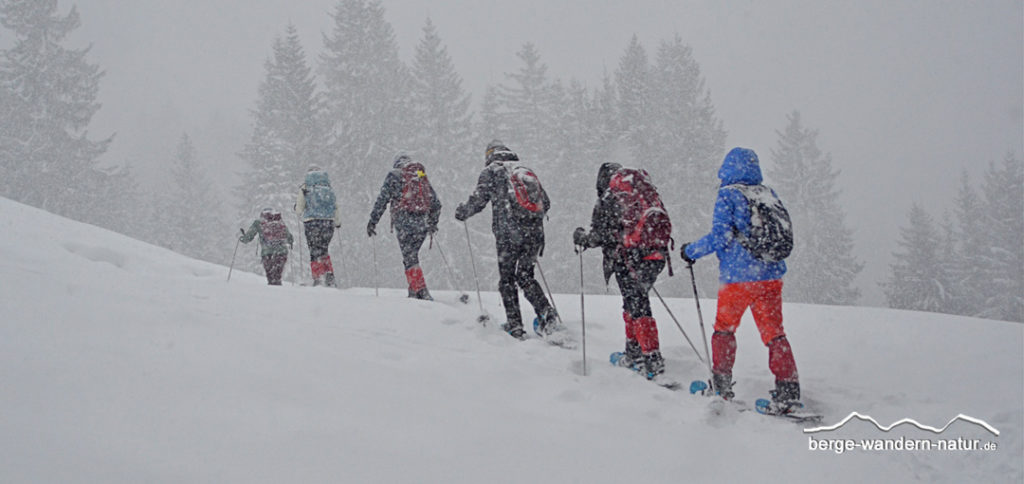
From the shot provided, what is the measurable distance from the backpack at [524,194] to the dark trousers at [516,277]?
0.37m

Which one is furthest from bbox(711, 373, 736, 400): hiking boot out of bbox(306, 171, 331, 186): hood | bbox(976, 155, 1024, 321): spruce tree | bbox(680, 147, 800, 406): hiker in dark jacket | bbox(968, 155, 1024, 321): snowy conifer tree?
bbox(976, 155, 1024, 321): spruce tree

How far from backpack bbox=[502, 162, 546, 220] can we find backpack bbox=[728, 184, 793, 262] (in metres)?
2.33

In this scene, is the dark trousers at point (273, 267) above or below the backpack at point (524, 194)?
below

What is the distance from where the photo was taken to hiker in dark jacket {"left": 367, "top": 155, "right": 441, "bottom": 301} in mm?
7484

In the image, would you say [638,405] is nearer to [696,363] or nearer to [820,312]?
[696,363]

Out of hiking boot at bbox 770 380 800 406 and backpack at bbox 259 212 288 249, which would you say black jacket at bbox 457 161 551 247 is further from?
backpack at bbox 259 212 288 249

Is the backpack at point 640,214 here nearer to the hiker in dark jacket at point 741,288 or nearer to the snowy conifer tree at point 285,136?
the hiker in dark jacket at point 741,288

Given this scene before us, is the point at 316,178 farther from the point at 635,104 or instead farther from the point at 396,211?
the point at 635,104

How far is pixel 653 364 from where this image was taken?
532cm

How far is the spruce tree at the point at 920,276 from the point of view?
27.5 metres

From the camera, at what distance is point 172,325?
152 inches

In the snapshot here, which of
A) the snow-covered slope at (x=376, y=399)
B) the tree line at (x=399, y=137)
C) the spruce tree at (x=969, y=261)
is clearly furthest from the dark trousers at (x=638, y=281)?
the spruce tree at (x=969, y=261)

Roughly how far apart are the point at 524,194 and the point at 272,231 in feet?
19.0

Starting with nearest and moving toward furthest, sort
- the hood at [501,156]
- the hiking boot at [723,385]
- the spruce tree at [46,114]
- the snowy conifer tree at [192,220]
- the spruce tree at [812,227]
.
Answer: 1. the hiking boot at [723,385]
2. the hood at [501,156]
3. the spruce tree at [46,114]
4. the spruce tree at [812,227]
5. the snowy conifer tree at [192,220]
